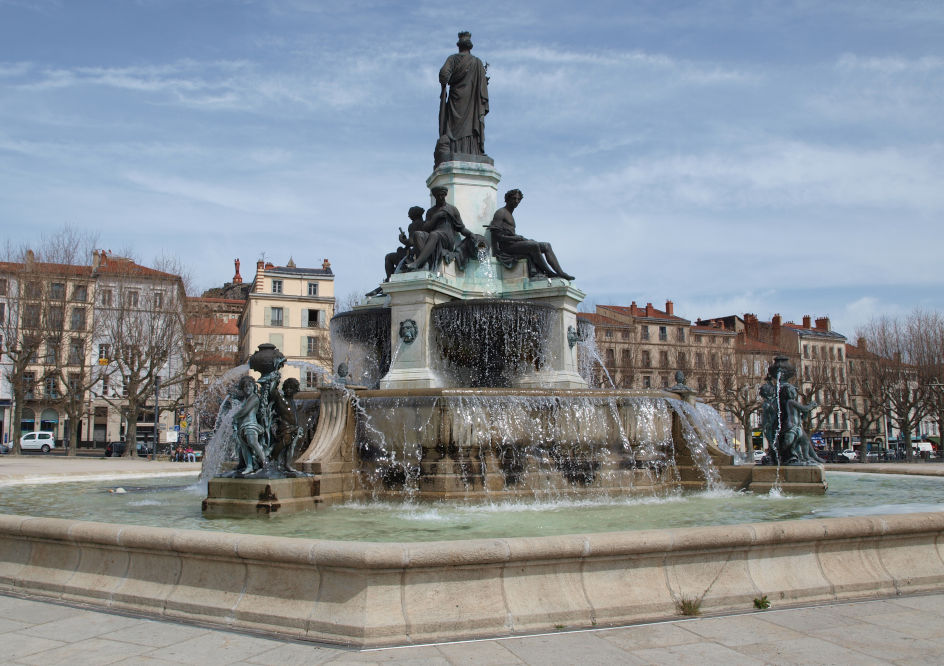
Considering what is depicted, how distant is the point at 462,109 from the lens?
17.8 m

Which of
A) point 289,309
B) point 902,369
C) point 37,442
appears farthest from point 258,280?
point 902,369

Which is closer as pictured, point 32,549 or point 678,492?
point 32,549

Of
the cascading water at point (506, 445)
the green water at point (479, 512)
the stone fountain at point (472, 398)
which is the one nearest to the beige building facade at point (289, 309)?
the stone fountain at point (472, 398)

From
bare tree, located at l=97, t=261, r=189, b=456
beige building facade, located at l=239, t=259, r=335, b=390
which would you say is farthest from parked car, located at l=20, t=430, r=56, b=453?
beige building facade, located at l=239, t=259, r=335, b=390

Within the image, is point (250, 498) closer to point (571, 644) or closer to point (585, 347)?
point (571, 644)

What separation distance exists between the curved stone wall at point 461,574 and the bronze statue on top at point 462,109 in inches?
508

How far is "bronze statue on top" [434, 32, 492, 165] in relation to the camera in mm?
17703

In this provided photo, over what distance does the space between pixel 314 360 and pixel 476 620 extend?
207ft

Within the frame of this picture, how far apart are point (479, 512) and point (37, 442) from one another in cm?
5383

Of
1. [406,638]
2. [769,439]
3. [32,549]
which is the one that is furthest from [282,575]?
[769,439]

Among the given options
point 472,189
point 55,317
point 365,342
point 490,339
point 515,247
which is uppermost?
point 55,317

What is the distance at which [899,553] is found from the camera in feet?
21.0

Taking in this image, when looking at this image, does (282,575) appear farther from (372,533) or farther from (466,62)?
(466,62)

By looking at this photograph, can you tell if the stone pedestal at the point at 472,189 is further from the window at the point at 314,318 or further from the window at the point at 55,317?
the window at the point at 314,318
